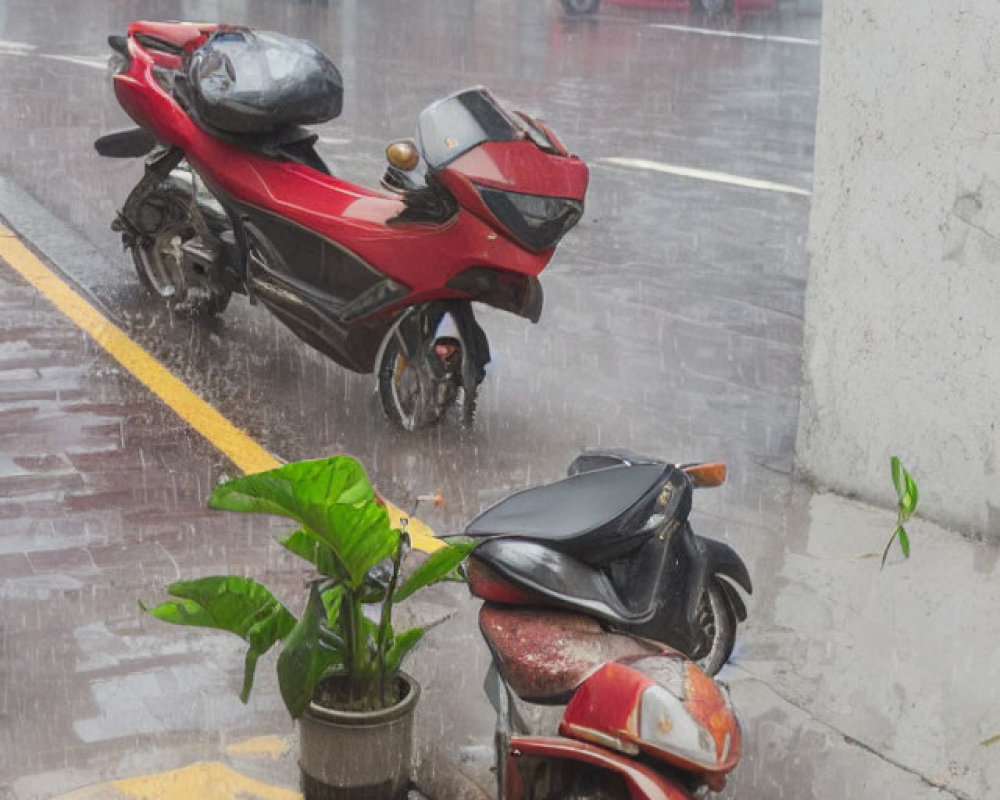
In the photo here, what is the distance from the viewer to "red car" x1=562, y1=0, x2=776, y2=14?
23047 mm

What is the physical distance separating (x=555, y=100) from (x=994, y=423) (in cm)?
1037

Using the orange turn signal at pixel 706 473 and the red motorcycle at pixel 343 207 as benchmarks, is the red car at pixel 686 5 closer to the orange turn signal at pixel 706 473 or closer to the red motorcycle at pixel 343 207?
the red motorcycle at pixel 343 207

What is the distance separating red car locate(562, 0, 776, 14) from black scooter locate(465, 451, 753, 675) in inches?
769

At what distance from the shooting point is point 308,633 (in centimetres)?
380

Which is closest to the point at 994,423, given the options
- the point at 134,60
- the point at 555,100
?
the point at 134,60

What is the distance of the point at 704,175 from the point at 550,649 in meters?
8.83

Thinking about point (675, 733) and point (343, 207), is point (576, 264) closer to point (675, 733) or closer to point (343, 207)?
point (343, 207)

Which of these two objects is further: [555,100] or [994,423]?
[555,100]

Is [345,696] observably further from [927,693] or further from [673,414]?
[673,414]

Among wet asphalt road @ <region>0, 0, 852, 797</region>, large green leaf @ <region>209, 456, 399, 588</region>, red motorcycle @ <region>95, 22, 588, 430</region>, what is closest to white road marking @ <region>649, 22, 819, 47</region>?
wet asphalt road @ <region>0, 0, 852, 797</region>

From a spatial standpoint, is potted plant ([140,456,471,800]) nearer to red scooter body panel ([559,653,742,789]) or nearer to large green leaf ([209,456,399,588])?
large green leaf ([209,456,399,588])

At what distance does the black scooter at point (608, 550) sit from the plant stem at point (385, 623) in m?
0.18

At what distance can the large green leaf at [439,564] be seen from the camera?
3854mm

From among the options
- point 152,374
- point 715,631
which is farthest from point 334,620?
point 152,374
